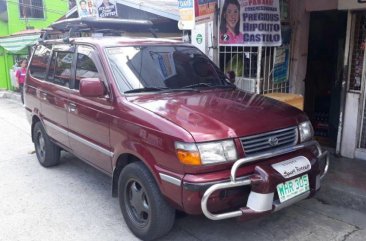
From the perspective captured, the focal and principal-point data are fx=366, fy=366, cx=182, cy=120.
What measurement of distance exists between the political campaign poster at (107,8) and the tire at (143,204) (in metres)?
7.16

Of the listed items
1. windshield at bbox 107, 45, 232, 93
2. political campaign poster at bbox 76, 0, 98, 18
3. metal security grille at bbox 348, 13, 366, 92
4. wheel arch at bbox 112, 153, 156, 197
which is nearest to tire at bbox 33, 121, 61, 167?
wheel arch at bbox 112, 153, 156, 197

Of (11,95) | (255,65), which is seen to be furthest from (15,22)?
(255,65)

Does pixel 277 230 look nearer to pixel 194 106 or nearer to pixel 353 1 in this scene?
pixel 194 106

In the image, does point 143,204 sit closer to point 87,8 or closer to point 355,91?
point 355,91

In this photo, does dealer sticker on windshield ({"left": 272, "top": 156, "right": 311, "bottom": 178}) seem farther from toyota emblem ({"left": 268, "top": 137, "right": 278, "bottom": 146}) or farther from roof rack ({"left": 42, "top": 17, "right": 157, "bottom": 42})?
roof rack ({"left": 42, "top": 17, "right": 157, "bottom": 42})

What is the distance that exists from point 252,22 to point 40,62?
3.25 m

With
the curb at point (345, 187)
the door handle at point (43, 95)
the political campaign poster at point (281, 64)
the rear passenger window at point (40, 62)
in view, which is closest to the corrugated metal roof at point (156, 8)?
the political campaign poster at point (281, 64)

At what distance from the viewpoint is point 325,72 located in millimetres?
6867

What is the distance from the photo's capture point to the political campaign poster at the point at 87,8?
414 inches

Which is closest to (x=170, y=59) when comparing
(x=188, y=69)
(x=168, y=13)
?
(x=188, y=69)

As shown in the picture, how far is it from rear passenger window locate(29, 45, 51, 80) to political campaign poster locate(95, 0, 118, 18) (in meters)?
4.28

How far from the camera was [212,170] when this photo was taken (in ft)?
9.52

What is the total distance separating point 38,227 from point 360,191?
11.8 feet

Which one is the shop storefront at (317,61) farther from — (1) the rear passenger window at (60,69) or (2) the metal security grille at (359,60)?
(1) the rear passenger window at (60,69)
